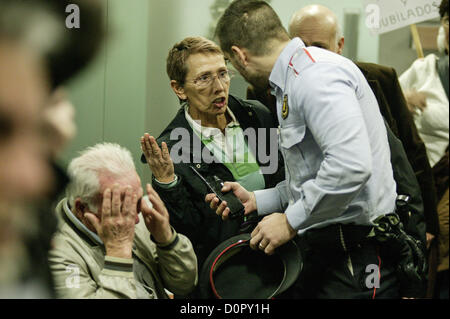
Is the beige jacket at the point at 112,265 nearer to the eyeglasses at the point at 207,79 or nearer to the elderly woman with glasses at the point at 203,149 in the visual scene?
the elderly woman with glasses at the point at 203,149

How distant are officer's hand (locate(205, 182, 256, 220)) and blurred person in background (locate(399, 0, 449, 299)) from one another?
0.65 metres

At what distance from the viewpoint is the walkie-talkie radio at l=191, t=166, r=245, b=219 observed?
5.66 ft

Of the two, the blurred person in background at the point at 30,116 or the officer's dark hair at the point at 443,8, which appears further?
the officer's dark hair at the point at 443,8

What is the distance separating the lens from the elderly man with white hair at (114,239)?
1510 mm

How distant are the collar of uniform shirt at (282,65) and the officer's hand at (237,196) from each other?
332mm

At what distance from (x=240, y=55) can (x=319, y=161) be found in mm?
406

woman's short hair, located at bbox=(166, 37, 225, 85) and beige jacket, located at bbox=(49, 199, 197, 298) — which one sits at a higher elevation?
woman's short hair, located at bbox=(166, 37, 225, 85)

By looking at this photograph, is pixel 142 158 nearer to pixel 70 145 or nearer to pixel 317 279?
pixel 70 145

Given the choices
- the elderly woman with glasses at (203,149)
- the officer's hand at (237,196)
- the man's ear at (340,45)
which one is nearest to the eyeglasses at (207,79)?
the elderly woman with glasses at (203,149)

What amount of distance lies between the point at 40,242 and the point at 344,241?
0.87 metres

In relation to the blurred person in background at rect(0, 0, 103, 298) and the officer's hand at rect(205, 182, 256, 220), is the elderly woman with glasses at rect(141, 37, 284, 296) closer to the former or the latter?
the officer's hand at rect(205, 182, 256, 220)

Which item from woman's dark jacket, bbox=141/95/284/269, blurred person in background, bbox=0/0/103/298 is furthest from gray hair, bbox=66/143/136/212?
blurred person in background, bbox=0/0/103/298

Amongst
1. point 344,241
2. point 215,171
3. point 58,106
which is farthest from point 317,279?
point 58,106

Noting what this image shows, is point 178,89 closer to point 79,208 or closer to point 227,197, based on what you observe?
point 227,197
